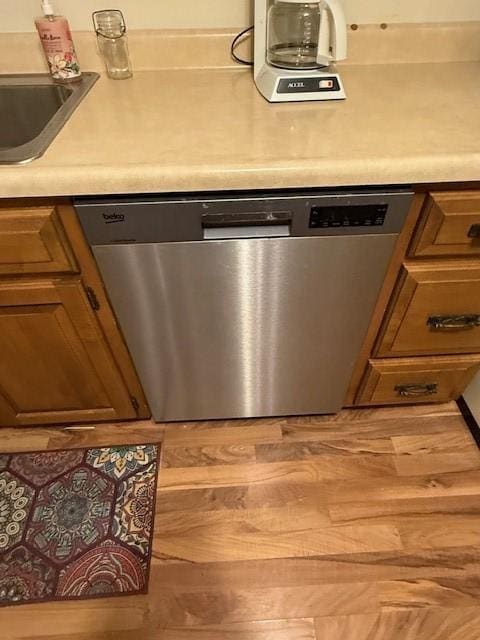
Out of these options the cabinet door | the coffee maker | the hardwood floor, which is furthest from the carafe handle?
the hardwood floor

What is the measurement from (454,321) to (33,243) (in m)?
0.97

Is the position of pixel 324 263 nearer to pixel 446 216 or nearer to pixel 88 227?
pixel 446 216

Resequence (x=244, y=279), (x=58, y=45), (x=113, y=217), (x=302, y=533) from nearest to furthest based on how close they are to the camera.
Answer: (x=113, y=217) → (x=244, y=279) → (x=58, y=45) → (x=302, y=533)

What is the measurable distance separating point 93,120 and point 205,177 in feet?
1.16

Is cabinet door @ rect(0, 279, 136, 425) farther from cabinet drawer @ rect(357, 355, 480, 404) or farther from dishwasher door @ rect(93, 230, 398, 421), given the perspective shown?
cabinet drawer @ rect(357, 355, 480, 404)

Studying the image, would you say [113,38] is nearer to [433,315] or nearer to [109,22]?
[109,22]

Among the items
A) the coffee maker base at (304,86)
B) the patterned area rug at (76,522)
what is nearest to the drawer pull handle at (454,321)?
the coffee maker base at (304,86)

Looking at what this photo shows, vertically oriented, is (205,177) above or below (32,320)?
above

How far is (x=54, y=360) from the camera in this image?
1039 millimetres

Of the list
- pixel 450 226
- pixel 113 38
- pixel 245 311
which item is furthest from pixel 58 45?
pixel 450 226

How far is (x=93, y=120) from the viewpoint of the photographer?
2.88 ft

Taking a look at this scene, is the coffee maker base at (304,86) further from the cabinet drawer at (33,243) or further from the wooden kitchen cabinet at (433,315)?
the cabinet drawer at (33,243)

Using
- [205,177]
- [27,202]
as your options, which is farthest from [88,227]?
[205,177]

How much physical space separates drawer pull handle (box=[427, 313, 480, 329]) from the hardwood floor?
1.70ft
